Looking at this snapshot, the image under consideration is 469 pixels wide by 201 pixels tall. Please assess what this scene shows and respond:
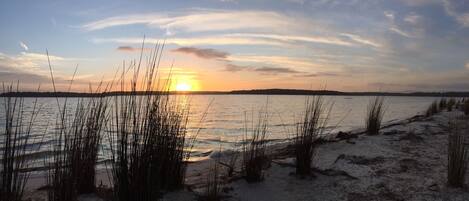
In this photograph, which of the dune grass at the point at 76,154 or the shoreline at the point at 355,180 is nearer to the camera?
the dune grass at the point at 76,154

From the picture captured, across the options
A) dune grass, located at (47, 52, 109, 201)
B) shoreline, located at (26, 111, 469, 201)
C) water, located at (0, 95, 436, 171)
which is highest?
dune grass, located at (47, 52, 109, 201)

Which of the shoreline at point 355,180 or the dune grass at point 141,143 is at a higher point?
the dune grass at point 141,143

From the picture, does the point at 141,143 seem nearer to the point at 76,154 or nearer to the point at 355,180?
the point at 76,154

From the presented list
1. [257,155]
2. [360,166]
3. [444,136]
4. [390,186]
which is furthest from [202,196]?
[444,136]

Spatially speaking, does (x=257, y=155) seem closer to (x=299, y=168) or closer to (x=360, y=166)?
(x=299, y=168)

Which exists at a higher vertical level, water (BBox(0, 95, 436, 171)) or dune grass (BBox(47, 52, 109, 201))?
dune grass (BBox(47, 52, 109, 201))

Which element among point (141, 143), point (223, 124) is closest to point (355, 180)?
point (141, 143)

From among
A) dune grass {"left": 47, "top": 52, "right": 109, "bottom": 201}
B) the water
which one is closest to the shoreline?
dune grass {"left": 47, "top": 52, "right": 109, "bottom": 201}

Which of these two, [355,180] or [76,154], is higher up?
[76,154]

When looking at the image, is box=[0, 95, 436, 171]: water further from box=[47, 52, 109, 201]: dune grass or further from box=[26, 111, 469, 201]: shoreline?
box=[26, 111, 469, 201]: shoreline

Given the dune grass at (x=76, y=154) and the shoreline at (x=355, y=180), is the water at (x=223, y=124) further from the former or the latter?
the shoreline at (x=355, y=180)

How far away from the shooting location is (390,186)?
177 inches

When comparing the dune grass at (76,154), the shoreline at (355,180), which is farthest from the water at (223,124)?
the shoreline at (355,180)

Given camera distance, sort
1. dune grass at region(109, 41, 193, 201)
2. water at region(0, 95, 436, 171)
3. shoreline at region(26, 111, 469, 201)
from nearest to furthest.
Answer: dune grass at region(109, 41, 193, 201) → shoreline at region(26, 111, 469, 201) → water at region(0, 95, 436, 171)
